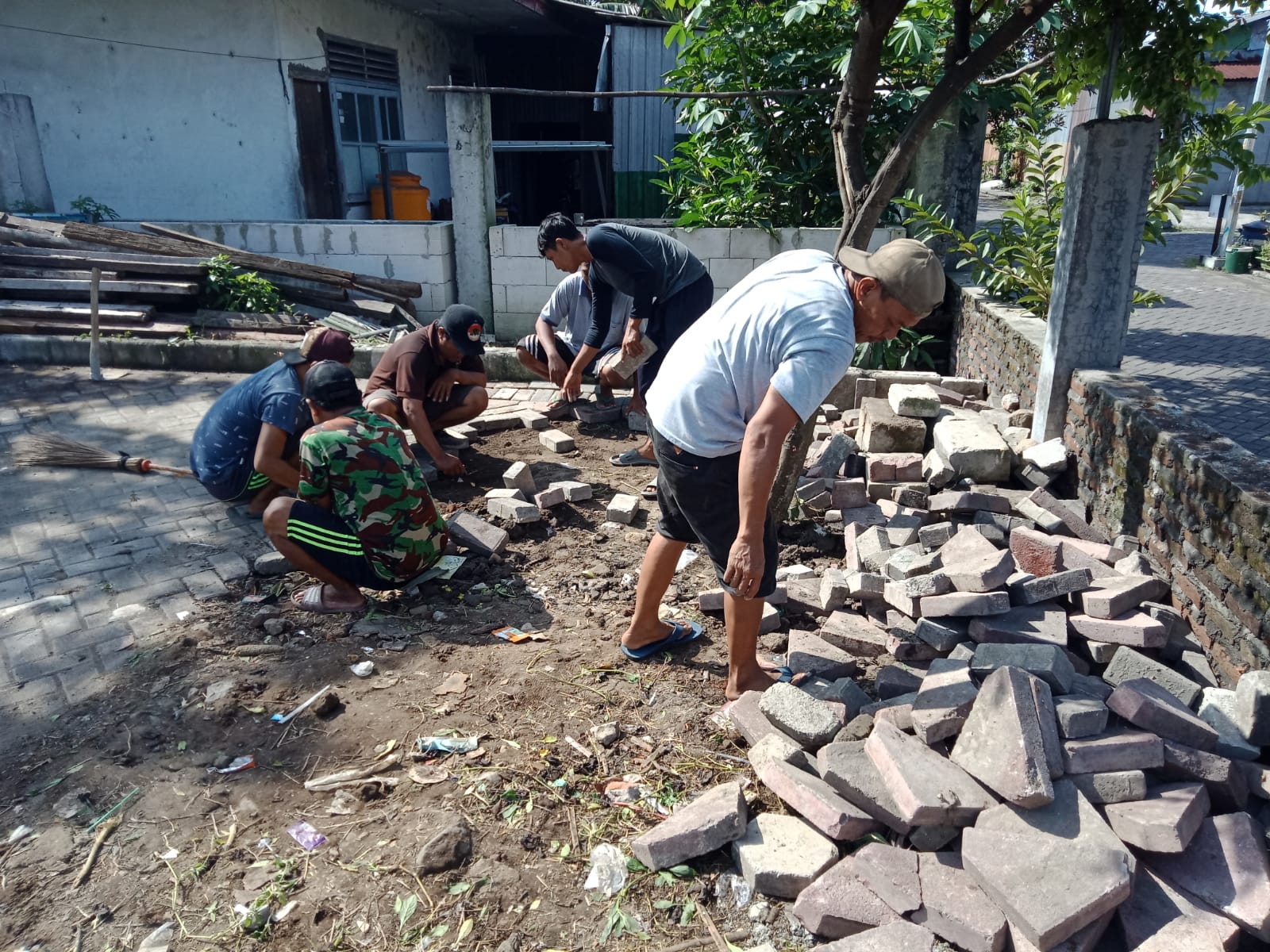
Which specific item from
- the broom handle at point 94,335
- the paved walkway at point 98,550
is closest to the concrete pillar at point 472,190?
the paved walkway at point 98,550

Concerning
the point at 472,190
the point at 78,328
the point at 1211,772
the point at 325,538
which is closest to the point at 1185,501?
the point at 1211,772

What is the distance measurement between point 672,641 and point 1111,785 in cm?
168

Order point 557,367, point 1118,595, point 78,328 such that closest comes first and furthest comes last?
1. point 1118,595
2. point 557,367
3. point 78,328

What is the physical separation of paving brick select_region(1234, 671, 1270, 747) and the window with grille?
11.7 meters

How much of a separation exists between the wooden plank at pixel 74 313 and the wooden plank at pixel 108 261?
0.41 m

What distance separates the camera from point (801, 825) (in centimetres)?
269

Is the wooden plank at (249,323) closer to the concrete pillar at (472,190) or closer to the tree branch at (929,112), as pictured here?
the concrete pillar at (472,190)

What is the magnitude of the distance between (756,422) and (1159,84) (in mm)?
3073

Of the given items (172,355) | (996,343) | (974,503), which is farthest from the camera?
(172,355)

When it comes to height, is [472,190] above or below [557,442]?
above

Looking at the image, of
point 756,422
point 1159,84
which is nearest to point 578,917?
point 756,422

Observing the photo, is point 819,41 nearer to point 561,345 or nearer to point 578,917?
point 561,345

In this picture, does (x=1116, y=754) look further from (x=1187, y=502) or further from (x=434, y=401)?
(x=434, y=401)

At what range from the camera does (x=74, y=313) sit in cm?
810
